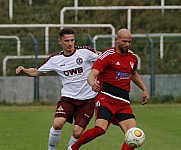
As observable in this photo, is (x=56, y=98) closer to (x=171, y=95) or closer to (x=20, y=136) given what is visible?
(x=171, y=95)

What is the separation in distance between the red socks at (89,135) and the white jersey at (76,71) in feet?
3.82

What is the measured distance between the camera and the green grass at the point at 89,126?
13141 millimetres

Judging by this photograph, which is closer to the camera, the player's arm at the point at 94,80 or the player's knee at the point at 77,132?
the player's arm at the point at 94,80

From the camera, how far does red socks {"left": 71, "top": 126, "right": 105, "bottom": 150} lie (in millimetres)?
10453

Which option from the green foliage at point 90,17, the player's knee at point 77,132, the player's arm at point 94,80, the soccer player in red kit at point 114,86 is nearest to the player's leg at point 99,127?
the soccer player in red kit at point 114,86

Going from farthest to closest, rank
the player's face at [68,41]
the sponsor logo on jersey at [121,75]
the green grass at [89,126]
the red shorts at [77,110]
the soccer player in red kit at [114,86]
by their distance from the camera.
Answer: the green grass at [89,126] < the player's face at [68,41] < the red shorts at [77,110] < the sponsor logo on jersey at [121,75] < the soccer player in red kit at [114,86]

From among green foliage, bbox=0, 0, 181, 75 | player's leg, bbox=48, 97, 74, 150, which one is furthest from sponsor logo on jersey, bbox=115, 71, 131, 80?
green foliage, bbox=0, 0, 181, 75

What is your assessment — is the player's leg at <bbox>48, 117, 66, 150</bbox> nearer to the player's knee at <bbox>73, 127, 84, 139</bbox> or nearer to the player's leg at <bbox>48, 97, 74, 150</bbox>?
the player's leg at <bbox>48, 97, 74, 150</bbox>

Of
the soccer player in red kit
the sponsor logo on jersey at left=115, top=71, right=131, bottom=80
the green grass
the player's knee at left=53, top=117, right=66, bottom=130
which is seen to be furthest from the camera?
the green grass

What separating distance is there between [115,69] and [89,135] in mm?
1066

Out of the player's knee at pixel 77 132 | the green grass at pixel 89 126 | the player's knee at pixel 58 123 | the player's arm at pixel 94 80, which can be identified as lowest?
the green grass at pixel 89 126

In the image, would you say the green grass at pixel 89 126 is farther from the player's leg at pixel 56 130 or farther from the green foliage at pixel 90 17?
the green foliage at pixel 90 17

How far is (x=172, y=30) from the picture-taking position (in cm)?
2872

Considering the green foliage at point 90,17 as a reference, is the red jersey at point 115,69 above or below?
below
